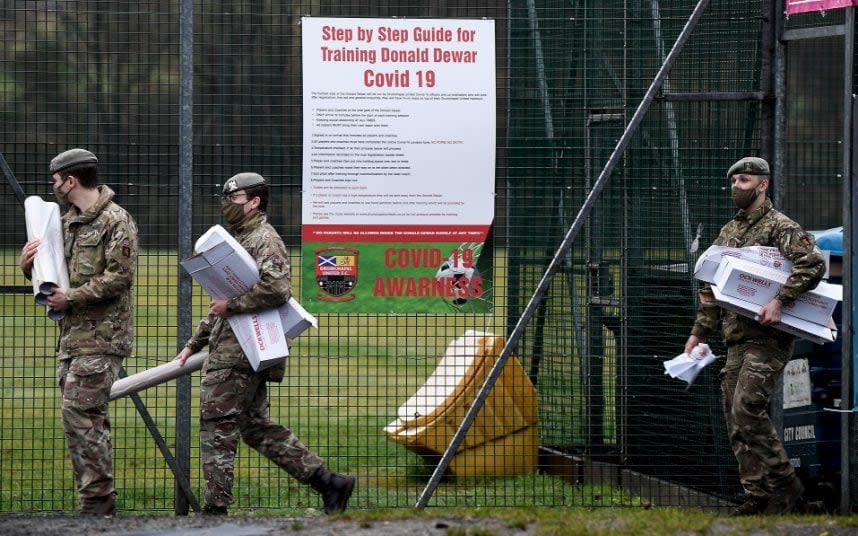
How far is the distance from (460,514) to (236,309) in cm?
169

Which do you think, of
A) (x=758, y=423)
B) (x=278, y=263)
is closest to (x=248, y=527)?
(x=278, y=263)

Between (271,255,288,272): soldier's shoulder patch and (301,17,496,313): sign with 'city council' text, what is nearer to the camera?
(271,255,288,272): soldier's shoulder patch

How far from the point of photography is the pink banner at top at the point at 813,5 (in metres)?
8.31

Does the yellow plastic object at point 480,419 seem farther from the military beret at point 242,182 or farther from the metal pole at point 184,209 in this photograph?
the military beret at point 242,182

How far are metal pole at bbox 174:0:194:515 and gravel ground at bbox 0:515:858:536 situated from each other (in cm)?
131

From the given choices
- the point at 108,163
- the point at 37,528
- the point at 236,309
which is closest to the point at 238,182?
the point at 236,309

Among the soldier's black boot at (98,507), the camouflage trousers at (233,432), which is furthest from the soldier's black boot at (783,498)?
the soldier's black boot at (98,507)

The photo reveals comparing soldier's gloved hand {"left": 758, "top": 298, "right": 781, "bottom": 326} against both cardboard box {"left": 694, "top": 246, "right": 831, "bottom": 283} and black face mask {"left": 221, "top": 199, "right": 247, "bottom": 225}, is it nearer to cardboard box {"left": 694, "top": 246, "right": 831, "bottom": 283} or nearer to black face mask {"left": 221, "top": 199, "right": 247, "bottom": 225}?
cardboard box {"left": 694, "top": 246, "right": 831, "bottom": 283}

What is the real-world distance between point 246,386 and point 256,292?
0.55m

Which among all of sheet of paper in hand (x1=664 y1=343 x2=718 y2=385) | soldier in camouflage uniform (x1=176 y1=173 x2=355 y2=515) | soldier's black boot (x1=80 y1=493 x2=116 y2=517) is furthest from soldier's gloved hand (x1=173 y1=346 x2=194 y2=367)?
sheet of paper in hand (x1=664 y1=343 x2=718 y2=385)

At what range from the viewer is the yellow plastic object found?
32.3ft

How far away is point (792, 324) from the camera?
8.08 metres

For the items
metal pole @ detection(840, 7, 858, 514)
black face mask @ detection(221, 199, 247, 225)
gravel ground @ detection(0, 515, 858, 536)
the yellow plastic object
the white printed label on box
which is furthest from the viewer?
the yellow plastic object

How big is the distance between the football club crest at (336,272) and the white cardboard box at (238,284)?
95cm
